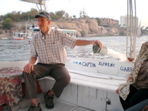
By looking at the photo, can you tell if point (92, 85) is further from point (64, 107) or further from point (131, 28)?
point (131, 28)

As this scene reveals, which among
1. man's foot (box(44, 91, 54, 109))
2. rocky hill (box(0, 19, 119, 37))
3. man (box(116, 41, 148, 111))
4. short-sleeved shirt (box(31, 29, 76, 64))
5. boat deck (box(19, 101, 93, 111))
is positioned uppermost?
rocky hill (box(0, 19, 119, 37))

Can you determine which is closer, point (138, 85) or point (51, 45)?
point (138, 85)

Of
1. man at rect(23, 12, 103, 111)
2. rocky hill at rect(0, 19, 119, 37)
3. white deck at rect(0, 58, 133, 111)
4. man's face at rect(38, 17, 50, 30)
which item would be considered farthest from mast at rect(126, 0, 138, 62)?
rocky hill at rect(0, 19, 119, 37)

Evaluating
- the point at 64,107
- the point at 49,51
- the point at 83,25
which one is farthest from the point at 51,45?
the point at 83,25

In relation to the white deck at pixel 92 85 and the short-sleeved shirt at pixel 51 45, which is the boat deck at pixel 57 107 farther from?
the short-sleeved shirt at pixel 51 45

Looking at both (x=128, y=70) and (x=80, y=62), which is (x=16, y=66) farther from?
(x=128, y=70)

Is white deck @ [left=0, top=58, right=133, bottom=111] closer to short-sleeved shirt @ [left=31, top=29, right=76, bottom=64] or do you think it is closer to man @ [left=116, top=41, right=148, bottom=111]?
man @ [left=116, top=41, right=148, bottom=111]

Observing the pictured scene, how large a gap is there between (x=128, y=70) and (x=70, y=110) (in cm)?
108

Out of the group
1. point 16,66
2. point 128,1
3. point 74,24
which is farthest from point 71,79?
point 74,24

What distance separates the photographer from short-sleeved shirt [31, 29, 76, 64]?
2.35 m

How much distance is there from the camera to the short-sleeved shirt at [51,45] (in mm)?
2354

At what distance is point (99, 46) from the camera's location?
7.05 ft

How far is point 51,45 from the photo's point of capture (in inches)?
92.9

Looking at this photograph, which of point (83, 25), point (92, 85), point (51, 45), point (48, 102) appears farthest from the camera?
point (83, 25)
